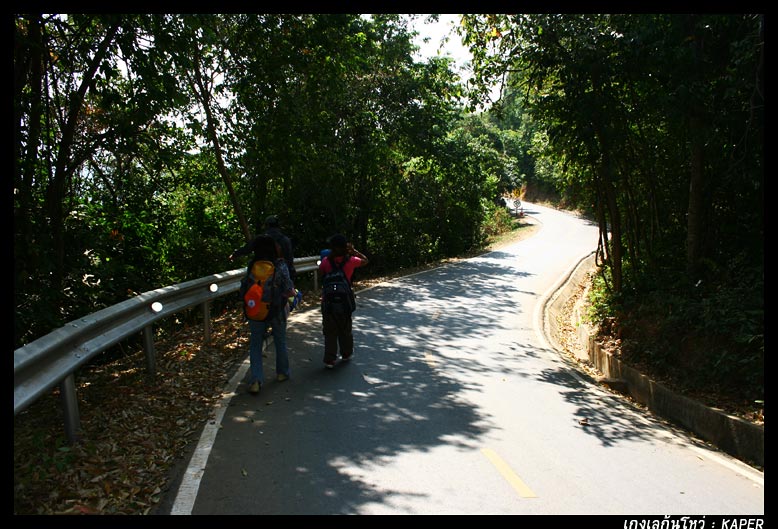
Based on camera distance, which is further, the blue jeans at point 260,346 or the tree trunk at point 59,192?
the tree trunk at point 59,192

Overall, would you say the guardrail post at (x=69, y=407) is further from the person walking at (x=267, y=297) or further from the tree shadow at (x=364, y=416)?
the person walking at (x=267, y=297)

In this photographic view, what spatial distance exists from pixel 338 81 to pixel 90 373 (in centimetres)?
935

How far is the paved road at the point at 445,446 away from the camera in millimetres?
4453

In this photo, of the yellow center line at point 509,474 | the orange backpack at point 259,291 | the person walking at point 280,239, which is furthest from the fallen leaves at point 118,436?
the yellow center line at point 509,474

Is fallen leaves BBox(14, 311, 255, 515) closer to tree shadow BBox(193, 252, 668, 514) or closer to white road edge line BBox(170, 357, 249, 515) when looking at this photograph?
white road edge line BBox(170, 357, 249, 515)

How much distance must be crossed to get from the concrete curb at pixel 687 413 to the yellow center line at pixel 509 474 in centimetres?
254

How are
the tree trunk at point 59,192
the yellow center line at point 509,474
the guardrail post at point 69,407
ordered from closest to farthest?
the yellow center line at point 509,474 < the guardrail post at point 69,407 < the tree trunk at point 59,192

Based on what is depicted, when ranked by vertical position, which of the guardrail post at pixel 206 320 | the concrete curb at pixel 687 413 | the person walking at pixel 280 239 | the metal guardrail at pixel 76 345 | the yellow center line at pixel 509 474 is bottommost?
the concrete curb at pixel 687 413

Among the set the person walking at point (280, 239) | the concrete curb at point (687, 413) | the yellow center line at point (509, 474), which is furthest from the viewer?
the person walking at point (280, 239)

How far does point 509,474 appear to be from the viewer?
4.91 m

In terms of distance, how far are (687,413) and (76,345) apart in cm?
639

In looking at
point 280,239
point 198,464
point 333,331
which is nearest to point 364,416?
point 198,464

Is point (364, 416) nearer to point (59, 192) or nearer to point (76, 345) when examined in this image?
point (76, 345)
